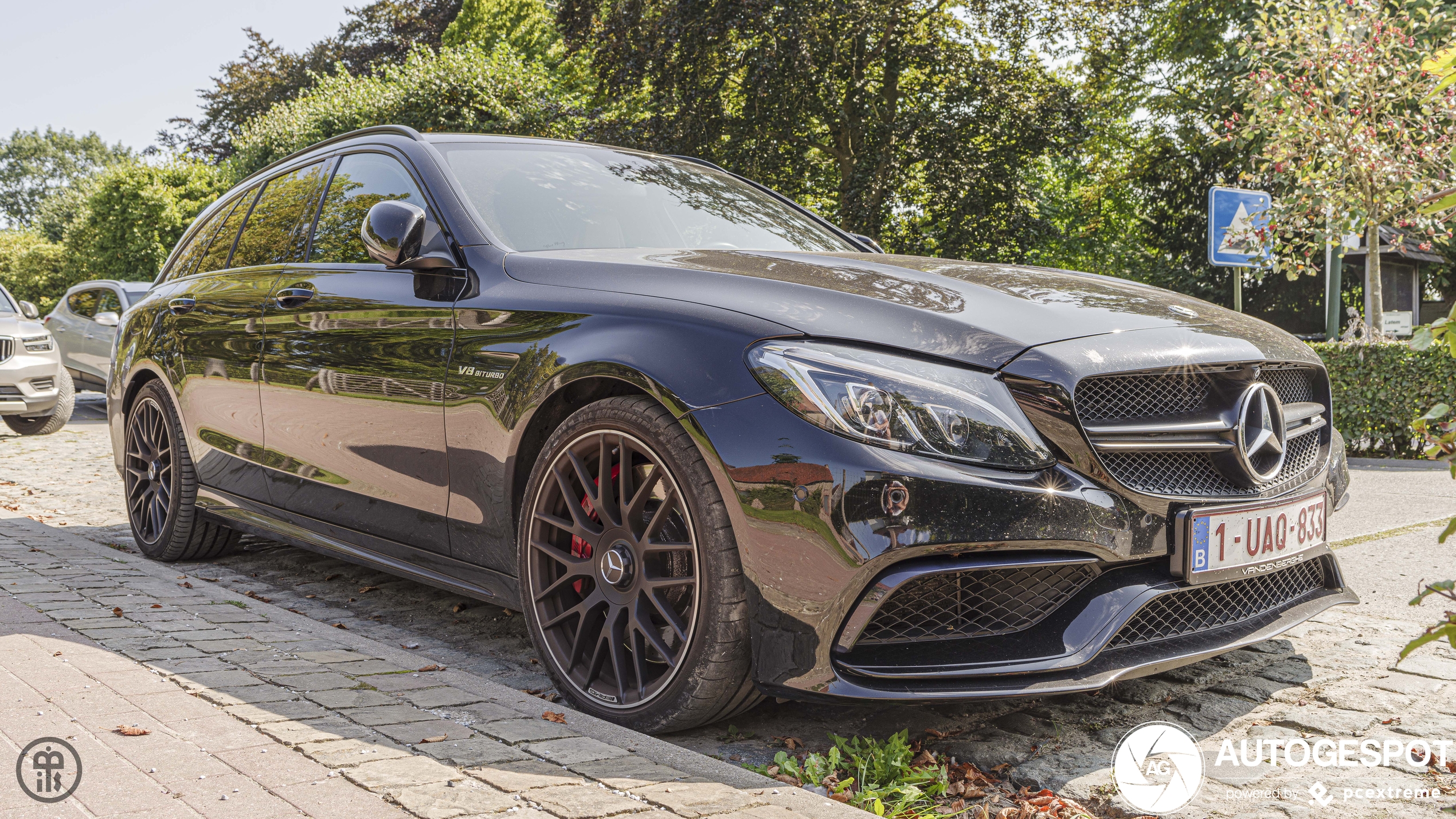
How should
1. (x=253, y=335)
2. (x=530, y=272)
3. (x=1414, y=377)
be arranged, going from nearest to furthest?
(x=530, y=272) → (x=253, y=335) → (x=1414, y=377)

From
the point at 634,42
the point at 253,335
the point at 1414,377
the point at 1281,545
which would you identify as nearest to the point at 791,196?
the point at 634,42

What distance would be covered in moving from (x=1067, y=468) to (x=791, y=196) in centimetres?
1809

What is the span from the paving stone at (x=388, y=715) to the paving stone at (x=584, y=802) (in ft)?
1.95

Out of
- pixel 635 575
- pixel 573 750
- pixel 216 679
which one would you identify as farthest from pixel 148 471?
pixel 573 750

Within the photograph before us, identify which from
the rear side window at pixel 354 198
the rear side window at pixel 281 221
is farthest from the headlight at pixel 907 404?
the rear side window at pixel 281 221

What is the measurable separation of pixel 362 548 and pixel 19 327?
10.5m

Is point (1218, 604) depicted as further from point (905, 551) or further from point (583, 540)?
point (583, 540)

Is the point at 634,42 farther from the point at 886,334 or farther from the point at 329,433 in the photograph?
the point at 886,334

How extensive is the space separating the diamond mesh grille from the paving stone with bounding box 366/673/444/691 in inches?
72.7

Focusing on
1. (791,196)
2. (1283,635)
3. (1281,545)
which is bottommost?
(1283,635)

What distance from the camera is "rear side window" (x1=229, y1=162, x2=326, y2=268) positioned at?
442 cm

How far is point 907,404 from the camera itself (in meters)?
2.44

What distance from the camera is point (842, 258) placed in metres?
3.41

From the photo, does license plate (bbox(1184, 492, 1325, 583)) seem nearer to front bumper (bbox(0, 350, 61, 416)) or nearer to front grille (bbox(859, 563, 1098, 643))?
front grille (bbox(859, 563, 1098, 643))
